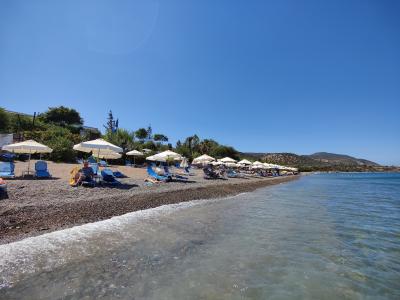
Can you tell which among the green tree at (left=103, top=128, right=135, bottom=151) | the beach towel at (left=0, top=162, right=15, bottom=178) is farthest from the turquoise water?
the green tree at (left=103, top=128, right=135, bottom=151)

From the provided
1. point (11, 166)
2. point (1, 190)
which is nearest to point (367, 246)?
point (1, 190)

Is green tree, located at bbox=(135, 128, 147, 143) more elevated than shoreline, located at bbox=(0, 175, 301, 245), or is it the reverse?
green tree, located at bbox=(135, 128, 147, 143)

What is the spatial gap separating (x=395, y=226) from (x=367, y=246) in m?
3.25

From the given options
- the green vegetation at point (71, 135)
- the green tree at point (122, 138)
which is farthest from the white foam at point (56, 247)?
the green tree at point (122, 138)

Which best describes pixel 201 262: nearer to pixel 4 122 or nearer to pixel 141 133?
pixel 4 122

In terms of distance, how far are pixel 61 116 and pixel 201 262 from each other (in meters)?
61.7

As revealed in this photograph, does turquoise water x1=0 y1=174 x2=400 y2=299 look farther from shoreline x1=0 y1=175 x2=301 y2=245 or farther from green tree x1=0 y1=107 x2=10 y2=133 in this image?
green tree x1=0 y1=107 x2=10 y2=133

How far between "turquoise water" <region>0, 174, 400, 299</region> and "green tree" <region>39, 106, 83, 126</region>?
5753 cm

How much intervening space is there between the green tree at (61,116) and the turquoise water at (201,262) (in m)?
57.5

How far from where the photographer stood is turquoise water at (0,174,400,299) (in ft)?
12.0

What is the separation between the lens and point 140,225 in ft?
23.6

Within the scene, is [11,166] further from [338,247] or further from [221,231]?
[338,247]

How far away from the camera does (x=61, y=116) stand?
56.8 metres

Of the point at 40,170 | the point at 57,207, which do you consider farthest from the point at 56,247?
the point at 40,170
